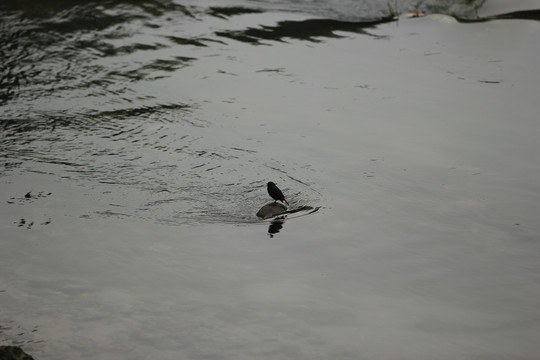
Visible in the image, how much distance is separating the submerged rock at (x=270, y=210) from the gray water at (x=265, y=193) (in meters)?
0.13

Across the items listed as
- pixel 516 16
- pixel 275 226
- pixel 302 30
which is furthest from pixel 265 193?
pixel 516 16

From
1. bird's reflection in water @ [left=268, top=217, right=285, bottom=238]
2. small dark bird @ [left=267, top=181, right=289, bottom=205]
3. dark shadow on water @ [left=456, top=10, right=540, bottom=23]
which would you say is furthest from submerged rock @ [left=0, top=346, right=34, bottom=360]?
dark shadow on water @ [left=456, top=10, right=540, bottom=23]

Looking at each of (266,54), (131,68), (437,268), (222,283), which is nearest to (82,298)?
(222,283)

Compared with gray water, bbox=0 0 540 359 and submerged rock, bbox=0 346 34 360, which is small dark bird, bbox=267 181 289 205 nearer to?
gray water, bbox=0 0 540 359

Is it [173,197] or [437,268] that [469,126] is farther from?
[173,197]

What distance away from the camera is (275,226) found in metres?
8.70

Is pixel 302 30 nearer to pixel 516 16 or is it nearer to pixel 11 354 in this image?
pixel 516 16

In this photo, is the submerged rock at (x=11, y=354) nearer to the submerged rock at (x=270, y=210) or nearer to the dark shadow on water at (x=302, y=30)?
the submerged rock at (x=270, y=210)

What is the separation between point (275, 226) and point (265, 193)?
2.94 ft

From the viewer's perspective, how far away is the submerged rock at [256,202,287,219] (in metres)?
8.71

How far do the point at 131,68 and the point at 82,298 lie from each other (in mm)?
8810

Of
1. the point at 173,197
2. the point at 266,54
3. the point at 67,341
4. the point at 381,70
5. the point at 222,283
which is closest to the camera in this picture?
the point at 67,341

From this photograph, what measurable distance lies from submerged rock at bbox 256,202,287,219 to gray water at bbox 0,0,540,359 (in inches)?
5.1

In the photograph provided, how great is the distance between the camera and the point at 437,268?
7.80 m
